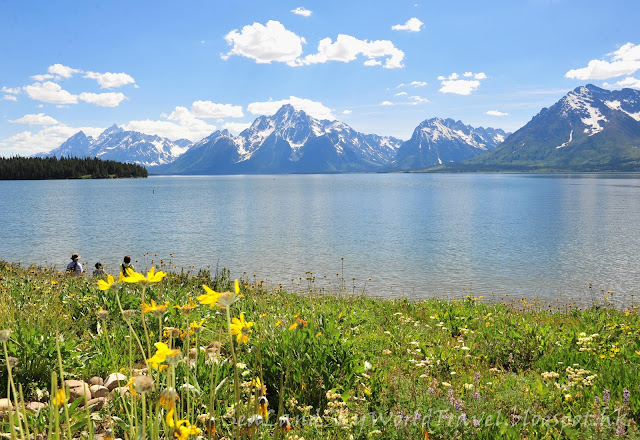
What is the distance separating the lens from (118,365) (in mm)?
7242

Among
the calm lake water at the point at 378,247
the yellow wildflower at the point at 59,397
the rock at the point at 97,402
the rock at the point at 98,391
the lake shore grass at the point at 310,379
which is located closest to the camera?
the yellow wildflower at the point at 59,397

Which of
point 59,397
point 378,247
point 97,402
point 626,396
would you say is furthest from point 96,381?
point 378,247

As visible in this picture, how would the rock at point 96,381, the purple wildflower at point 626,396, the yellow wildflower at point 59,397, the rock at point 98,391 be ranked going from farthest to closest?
the rock at point 96,381 → the rock at point 98,391 → the purple wildflower at point 626,396 → the yellow wildflower at point 59,397

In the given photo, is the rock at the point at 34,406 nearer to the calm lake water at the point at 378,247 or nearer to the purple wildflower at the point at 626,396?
the purple wildflower at the point at 626,396

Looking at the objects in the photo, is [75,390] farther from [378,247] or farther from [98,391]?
[378,247]

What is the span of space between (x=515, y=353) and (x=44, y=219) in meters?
71.1

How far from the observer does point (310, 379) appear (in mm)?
6336

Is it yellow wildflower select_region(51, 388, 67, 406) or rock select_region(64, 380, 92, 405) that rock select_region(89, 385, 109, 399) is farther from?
yellow wildflower select_region(51, 388, 67, 406)

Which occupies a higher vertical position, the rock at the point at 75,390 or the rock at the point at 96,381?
the rock at the point at 75,390

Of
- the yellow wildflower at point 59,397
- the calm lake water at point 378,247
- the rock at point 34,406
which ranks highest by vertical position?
the yellow wildflower at point 59,397

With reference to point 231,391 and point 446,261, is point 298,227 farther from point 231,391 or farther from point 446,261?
point 231,391

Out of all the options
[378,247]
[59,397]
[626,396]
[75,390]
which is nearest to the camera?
[59,397]

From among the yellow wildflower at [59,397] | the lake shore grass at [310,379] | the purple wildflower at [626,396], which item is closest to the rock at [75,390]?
the lake shore grass at [310,379]

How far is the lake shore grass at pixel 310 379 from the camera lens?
146 inches
